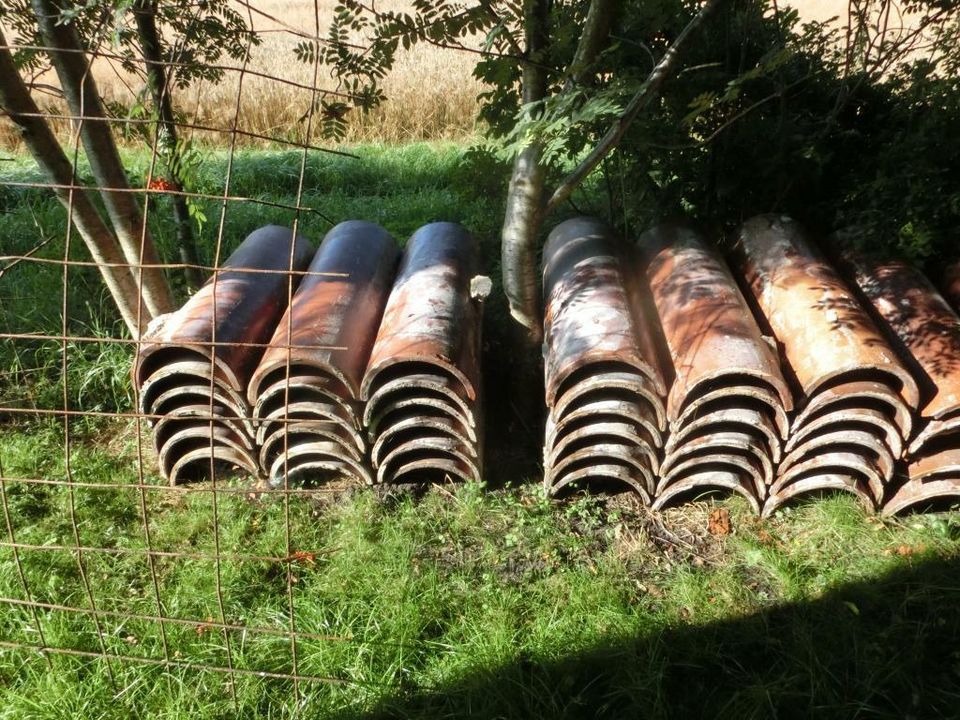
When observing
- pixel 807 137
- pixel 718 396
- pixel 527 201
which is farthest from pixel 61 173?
pixel 807 137

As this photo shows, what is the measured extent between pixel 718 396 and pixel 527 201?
1.50m

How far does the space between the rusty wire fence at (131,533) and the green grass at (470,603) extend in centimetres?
2

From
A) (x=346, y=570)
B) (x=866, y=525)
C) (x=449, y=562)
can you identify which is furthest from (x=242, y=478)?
(x=866, y=525)

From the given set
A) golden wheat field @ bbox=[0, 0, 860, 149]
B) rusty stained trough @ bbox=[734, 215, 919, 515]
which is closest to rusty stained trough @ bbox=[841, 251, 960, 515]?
rusty stained trough @ bbox=[734, 215, 919, 515]

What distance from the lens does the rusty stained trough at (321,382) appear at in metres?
3.37

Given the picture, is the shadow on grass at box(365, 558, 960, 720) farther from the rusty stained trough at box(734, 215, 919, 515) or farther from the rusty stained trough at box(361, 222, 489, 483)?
the rusty stained trough at box(361, 222, 489, 483)

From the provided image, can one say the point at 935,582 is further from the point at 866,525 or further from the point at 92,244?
the point at 92,244

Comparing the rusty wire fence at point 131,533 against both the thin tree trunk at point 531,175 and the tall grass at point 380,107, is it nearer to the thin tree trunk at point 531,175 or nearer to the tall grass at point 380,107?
the thin tree trunk at point 531,175

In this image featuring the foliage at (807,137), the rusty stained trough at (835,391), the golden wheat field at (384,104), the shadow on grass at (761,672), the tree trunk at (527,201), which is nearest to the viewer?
the shadow on grass at (761,672)

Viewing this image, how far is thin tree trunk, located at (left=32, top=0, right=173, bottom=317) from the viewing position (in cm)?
347

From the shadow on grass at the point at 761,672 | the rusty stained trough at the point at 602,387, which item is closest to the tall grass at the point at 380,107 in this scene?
the rusty stained trough at the point at 602,387

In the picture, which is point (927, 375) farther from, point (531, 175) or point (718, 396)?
point (531, 175)

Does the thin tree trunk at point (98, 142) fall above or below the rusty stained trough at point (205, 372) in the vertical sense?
above

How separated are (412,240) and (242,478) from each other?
199 centimetres
